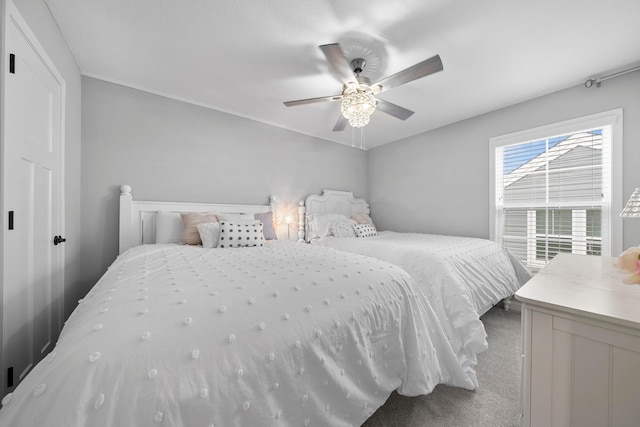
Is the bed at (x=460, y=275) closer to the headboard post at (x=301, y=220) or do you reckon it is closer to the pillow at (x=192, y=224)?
the headboard post at (x=301, y=220)

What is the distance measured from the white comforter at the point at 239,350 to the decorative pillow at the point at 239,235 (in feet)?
2.34

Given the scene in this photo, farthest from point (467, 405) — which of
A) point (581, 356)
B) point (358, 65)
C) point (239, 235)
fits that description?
point (358, 65)

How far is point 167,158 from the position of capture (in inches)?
105

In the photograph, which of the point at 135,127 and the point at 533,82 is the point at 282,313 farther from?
the point at 533,82

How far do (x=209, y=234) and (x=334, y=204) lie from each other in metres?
2.34

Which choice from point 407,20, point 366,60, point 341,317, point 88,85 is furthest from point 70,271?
point 407,20

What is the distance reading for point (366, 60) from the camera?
2.02 metres

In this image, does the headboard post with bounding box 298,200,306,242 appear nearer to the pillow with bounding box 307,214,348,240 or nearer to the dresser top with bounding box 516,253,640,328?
the pillow with bounding box 307,214,348,240

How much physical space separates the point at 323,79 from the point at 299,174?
65.1 inches

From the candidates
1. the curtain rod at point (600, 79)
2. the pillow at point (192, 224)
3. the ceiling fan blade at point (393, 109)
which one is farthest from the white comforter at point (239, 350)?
the curtain rod at point (600, 79)

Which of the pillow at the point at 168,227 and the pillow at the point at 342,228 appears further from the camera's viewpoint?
the pillow at the point at 342,228

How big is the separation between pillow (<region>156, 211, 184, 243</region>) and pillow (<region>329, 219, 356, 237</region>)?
187cm

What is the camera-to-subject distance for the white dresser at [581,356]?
2.05 feet

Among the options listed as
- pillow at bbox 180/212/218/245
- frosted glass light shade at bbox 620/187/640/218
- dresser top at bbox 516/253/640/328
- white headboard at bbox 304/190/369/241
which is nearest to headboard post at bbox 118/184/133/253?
pillow at bbox 180/212/218/245
